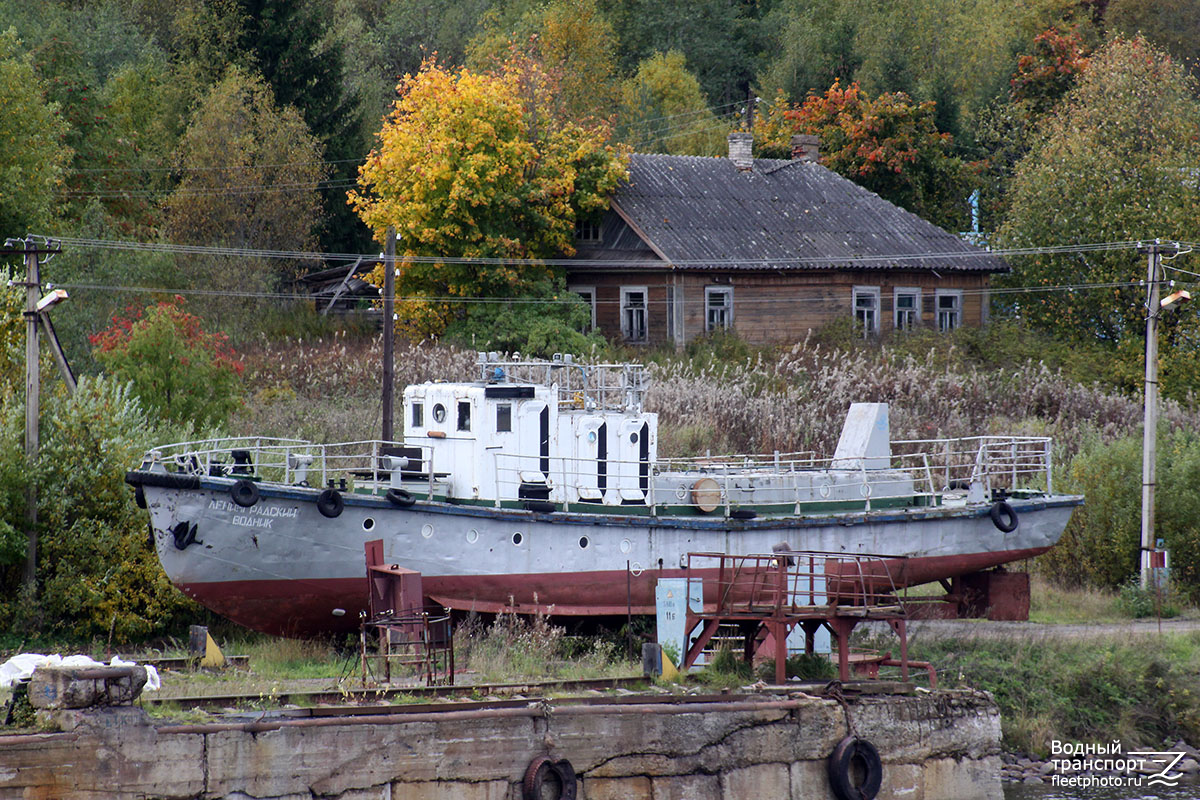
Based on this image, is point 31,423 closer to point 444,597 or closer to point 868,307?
point 444,597

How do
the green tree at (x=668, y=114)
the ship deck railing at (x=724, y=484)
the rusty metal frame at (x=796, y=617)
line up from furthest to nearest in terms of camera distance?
the green tree at (x=668, y=114), the ship deck railing at (x=724, y=484), the rusty metal frame at (x=796, y=617)

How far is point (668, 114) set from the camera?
65.7 metres

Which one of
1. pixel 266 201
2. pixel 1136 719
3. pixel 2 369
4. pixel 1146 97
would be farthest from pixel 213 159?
pixel 1136 719

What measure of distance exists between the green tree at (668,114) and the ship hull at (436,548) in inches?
1642

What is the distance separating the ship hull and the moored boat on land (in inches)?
0.9

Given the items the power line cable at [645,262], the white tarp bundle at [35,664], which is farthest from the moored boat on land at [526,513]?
the power line cable at [645,262]

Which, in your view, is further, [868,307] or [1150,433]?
[868,307]

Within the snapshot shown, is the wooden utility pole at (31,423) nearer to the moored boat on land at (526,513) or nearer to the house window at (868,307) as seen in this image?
the moored boat on land at (526,513)

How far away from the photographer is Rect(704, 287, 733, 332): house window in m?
41.9

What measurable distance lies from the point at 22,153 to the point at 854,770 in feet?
105

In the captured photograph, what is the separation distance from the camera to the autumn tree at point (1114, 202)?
40.7 metres

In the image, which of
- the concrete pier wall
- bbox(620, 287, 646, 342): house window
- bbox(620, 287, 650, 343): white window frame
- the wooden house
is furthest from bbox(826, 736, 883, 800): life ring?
bbox(620, 287, 646, 342): house window

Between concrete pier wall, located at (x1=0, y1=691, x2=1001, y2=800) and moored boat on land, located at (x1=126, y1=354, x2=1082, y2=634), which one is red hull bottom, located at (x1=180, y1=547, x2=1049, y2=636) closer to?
moored boat on land, located at (x1=126, y1=354, x2=1082, y2=634)

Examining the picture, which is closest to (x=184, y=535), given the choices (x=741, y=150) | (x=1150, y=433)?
Answer: (x=1150, y=433)
